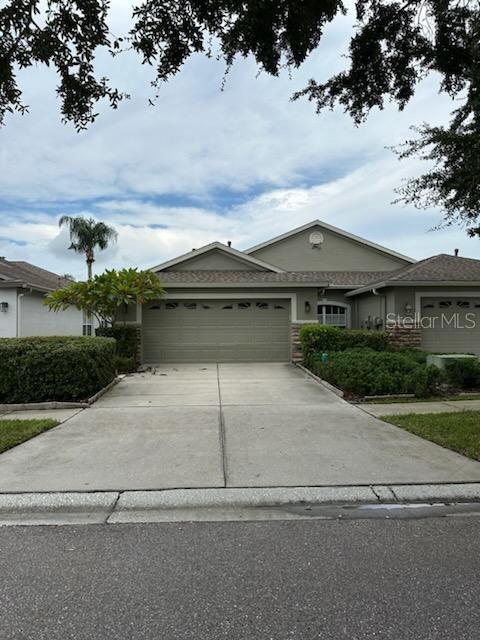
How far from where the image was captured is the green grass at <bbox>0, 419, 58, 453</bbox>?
20.9 feet

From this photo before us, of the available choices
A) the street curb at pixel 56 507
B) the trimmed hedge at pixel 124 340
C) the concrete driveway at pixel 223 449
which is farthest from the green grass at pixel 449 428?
the trimmed hedge at pixel 124 340

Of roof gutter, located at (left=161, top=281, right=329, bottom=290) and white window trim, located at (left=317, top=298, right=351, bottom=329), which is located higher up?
roof gutter, located at (left=161, top=281, right=329, bottom=290)

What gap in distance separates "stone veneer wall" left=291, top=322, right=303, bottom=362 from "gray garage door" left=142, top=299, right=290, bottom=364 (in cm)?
31

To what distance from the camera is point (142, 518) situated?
4.27 m

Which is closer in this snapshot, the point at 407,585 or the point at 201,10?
the point at 407,585

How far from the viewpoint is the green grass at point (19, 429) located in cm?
636

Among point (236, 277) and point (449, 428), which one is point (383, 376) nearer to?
point (449, 428)

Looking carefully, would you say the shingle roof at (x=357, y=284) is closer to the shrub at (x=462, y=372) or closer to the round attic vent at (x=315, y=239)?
the round attic vent at (x=315, y=239)

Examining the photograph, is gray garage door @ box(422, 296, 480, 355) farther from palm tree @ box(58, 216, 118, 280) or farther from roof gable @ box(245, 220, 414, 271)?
palm tree @ box(58, 216, 118, 280)

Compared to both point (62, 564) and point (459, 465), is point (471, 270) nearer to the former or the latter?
point (459, 465)

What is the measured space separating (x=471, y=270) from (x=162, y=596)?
55.9 feet

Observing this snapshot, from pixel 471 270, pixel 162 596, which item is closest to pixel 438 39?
pixel 162 596

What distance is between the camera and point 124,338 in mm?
15055

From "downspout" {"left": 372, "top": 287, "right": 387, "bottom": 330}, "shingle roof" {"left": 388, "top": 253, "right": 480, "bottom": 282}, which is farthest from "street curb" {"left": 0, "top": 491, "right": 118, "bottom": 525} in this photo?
"downspout" {"left": 372, "top": 287, "right": 387, "bottom": 330}
